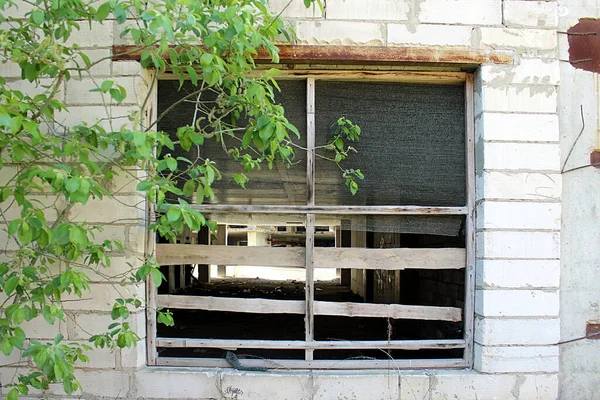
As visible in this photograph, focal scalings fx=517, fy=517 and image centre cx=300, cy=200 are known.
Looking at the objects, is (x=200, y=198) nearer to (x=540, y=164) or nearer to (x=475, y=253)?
(x=475, y=253)

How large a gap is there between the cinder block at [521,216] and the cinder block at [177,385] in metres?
2.27

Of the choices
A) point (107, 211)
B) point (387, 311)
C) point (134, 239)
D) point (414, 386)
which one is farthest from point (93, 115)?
point (414, 386)

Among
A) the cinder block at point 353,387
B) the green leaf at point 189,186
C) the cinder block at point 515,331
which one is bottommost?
the cinder block at point 353,387

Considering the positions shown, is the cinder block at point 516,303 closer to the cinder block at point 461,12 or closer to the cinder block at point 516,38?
the cinder block at point 516,38

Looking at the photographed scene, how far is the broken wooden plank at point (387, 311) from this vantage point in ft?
12.7

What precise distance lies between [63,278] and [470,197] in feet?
9.23

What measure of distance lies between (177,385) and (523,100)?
10.6 feet

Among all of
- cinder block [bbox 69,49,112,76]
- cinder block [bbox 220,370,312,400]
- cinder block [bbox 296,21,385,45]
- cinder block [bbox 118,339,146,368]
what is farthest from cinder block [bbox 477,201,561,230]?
cinder block [bbox 69,49,112,76]

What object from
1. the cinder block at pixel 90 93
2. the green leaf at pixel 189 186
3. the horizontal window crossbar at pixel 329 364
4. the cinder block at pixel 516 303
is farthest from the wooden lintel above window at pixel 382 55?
the horizontal window crossbar at pixel 329 364

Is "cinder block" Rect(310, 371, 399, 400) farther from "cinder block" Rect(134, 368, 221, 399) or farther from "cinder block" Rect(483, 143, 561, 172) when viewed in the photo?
"cinder block" Rect(483, 143, 561, 172)

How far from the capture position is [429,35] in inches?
149

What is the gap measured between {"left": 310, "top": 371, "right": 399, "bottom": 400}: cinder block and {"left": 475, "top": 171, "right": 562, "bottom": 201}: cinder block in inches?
60.0

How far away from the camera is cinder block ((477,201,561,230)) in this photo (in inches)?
147

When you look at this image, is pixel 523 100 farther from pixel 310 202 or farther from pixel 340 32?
pixel 310 202
